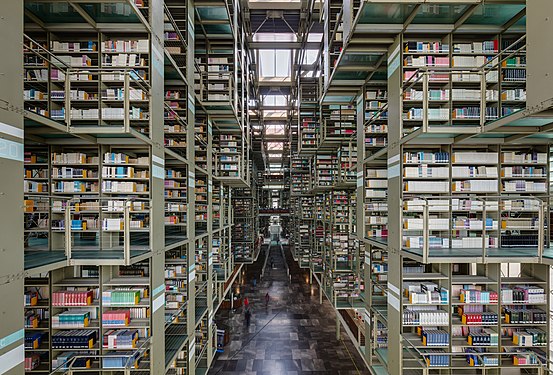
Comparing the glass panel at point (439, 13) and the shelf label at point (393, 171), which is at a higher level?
the glass panel at point (439, 13)

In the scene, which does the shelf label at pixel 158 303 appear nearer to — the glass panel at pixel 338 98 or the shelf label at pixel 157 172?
the shelf label at pixel 157 172

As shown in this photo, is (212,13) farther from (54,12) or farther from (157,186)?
(157,186)

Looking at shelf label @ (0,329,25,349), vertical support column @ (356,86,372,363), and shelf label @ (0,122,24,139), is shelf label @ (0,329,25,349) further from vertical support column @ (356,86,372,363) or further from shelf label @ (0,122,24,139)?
vertical support column @ (356,86,372,363)

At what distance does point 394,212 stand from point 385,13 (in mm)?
2650

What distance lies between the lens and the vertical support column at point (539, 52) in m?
2.63

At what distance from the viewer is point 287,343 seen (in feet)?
29.5

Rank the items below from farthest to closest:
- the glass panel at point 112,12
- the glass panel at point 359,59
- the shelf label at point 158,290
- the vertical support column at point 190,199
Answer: the vertical support column at point 190,199 < the glass panel at point 359,59 < the shelf label at point 158,290 < the glass panel at point 112,12

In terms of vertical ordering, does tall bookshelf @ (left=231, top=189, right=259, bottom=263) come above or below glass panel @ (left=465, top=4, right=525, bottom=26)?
below

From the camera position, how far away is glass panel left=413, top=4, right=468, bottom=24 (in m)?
3.78

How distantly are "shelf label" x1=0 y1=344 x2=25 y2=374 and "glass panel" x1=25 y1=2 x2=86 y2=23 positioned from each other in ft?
11.9

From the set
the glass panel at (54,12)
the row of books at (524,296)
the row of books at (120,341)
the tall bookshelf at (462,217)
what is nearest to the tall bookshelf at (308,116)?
the tall bookshelf at (462,217)

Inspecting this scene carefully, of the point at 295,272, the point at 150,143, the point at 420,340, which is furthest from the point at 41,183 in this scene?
the point at 295,272

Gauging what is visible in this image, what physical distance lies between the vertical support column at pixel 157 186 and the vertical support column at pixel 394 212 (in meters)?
3.21

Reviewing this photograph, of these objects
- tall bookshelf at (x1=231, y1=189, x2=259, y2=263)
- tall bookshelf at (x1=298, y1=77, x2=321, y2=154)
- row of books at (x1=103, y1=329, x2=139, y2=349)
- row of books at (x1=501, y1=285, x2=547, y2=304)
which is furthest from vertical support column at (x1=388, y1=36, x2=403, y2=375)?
tall bookshelf at (x1=231, y1=189, x2=259, y2=263)
